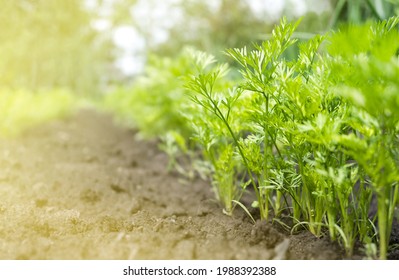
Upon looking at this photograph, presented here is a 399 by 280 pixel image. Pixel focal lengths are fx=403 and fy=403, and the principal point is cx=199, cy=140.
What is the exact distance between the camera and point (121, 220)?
5.46ft

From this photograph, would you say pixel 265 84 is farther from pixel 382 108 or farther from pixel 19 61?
pixel 19 61

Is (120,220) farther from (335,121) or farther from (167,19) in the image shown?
(167,19)

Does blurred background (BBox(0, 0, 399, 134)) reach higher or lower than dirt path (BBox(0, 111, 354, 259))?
higher

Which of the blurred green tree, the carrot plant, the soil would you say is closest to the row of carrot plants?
the carrot plant

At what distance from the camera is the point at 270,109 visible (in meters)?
1.51

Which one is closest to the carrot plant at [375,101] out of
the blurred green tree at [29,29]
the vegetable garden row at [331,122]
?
the vegetable garden row at [331,122]

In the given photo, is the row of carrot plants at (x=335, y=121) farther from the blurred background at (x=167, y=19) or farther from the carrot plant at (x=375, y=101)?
the blurred background at (x=167, y=19)

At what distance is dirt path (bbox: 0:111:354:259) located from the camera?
1280 millimetres

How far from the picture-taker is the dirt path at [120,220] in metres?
1.28

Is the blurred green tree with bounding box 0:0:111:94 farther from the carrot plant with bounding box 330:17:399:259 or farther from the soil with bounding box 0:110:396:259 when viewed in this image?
the carrot plant with bounding box 330:17:399:259

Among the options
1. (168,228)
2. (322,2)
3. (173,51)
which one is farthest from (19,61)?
(168,228)

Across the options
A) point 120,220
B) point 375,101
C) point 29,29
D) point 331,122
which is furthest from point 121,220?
point 29,29
